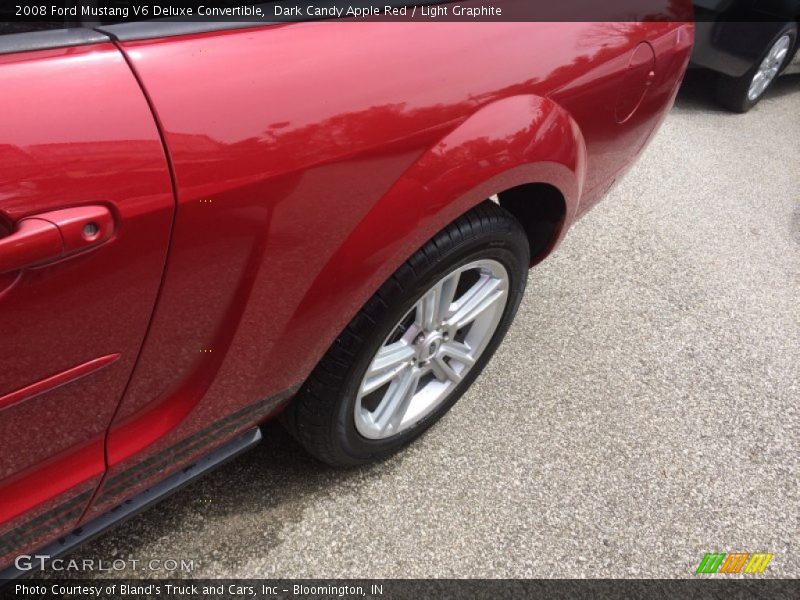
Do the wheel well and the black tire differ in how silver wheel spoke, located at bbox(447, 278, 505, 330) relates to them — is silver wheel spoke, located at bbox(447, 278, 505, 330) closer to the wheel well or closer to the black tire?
the black tire

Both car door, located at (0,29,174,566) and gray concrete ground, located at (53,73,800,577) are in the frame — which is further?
gray concrete ground, located at (53,73,800,577)

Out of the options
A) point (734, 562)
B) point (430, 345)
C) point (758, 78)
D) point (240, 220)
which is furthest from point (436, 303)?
point (758, 78)

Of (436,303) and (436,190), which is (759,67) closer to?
(436,303)

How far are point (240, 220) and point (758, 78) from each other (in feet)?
15.3

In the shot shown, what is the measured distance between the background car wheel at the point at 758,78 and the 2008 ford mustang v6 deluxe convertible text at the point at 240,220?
130 inches

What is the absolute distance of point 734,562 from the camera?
5.96 feet

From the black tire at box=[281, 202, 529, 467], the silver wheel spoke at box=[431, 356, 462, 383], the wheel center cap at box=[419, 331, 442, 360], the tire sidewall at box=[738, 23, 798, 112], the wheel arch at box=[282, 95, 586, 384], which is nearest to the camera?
the wheel arch at box=[282, 95, 586, 384]

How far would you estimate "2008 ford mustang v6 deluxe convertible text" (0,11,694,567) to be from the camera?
34.1 inches

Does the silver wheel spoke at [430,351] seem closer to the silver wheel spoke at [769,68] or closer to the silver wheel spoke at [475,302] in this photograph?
the silver wheel spoke at [475,302]

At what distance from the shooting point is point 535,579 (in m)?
1.68

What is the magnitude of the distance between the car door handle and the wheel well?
3.73 ft

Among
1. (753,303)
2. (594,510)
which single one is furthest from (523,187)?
(753,303)

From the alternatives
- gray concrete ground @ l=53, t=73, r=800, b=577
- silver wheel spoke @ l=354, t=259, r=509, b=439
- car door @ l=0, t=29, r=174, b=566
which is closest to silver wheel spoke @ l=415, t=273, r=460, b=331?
silver wheel spoke @ l=354, t=259, r=509, b=439

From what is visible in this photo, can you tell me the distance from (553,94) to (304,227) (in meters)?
0.70
